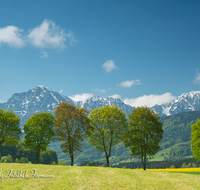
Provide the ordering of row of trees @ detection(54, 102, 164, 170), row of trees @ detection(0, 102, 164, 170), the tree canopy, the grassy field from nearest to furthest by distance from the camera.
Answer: the grassy field → row of trees @ detection(54, 102, 164, 170) → row of trees @ detection(0, 102, 164, 170) → the tree canopy

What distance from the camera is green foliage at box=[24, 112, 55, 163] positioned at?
58.4 metres

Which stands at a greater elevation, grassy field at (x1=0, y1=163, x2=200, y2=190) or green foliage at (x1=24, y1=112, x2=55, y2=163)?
green foliage at (x1=24, y1=112, x2=55, y2=163)

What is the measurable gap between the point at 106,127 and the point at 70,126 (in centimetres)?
1164

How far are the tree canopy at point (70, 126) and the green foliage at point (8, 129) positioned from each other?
649 inches

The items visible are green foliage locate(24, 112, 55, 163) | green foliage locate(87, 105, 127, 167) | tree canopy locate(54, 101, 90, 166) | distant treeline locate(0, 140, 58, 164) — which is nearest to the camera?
tree canopy locate(54, 101, 90, 166)

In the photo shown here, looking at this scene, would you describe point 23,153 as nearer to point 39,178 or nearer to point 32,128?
point 32,128

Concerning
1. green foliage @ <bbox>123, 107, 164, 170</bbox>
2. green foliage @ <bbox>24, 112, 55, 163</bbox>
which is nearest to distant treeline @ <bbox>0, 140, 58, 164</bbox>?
green foliage @ <bbox>24, 112, 55, 163</bbox>

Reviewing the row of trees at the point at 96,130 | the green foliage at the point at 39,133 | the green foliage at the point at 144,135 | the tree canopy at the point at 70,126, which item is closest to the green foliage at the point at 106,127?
the row of trees at the point at 96,130

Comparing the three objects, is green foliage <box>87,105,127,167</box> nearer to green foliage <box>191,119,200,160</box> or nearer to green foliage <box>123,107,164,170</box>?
green foliage <box>123,107,164,170</box>

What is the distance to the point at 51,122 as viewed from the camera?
6028 centimetres

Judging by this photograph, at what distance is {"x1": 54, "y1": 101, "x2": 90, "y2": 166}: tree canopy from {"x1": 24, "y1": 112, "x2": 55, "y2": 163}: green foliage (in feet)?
16.2

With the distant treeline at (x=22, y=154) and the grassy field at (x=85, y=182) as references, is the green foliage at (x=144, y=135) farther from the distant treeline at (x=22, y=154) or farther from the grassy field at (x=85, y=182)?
the distant treeline at (x=22, y=154)

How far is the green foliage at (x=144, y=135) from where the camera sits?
53.2 meters

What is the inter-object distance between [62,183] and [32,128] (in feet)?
115
